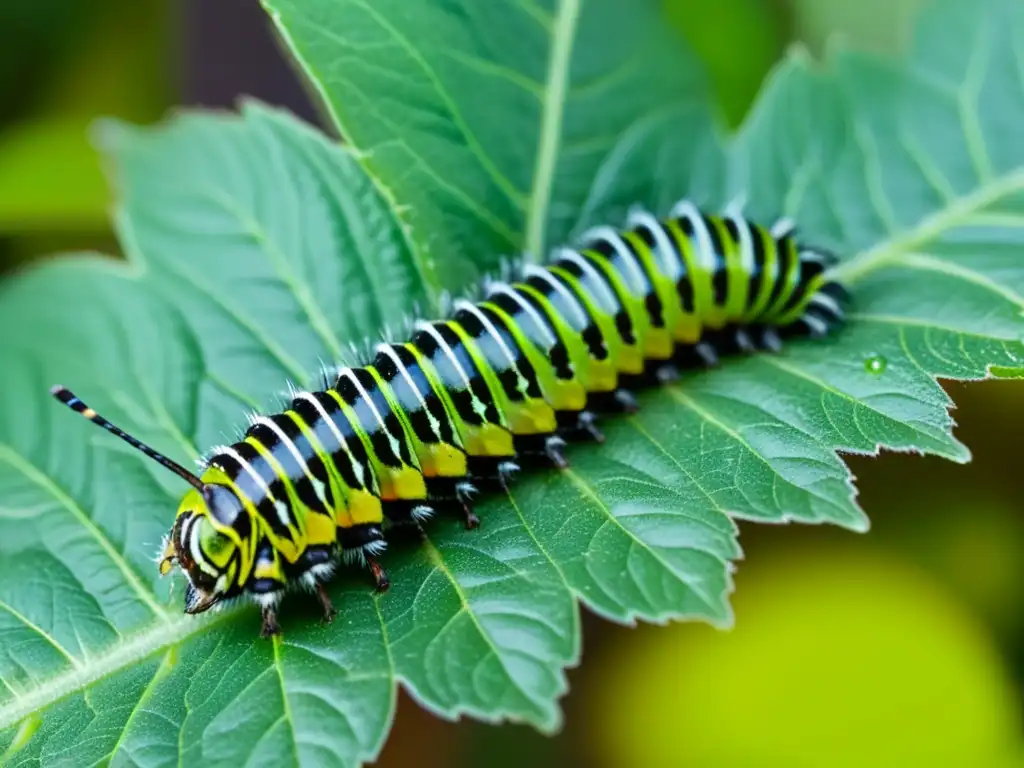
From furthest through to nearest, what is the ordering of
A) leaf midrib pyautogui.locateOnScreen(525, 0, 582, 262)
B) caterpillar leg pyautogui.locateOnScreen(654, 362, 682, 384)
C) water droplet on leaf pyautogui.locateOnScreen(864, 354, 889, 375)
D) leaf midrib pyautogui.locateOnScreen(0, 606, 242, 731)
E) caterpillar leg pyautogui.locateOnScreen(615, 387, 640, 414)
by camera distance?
leaf midrib pyautogui.locateOnScreen(525, 0, 582, 262)
caterpillar leg pyautogui.locateOnScreen(654, 362, 682, 384)
caterpillar leg pyautogui.locateOnScreen(615, 387, 640, 414)
water droplet on leaf pyautogui.locateOnScreen(864, 354, 889, 375)
leaf midrib pyautogui.locateOnScreen(0, 606, 242, 731)

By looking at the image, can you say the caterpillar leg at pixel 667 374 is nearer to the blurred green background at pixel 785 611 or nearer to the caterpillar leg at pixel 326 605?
the blurred green background at pixel 785 611

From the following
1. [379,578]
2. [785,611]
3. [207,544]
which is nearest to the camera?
[207,544]

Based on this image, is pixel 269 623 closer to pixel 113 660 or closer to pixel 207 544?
pixel 207 544

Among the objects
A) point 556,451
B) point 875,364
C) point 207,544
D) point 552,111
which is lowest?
point 875,364

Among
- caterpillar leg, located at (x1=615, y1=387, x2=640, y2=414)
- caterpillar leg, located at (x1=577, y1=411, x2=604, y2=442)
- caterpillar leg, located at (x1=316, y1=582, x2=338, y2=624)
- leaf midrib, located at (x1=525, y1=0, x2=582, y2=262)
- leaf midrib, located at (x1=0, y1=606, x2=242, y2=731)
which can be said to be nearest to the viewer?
leaf midrib, located at (x1=0, y1=606, x2=242, y2=731)

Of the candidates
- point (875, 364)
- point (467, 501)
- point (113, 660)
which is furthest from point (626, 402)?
point (113, 660)

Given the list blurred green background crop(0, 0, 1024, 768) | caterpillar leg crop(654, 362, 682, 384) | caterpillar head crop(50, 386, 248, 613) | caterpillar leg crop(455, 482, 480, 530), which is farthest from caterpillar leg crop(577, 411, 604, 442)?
blurred green background crop(0, 0, 1024, 768)

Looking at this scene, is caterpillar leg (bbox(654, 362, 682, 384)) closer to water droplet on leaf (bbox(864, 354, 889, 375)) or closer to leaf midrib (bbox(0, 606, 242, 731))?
water droplet on leaf (bbox(864, 354, 889, 375))
